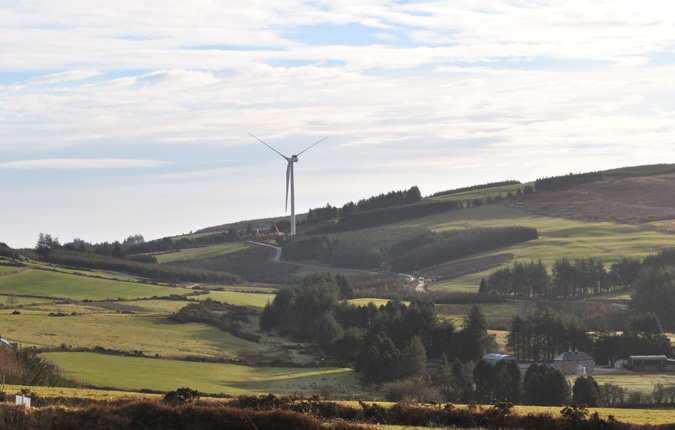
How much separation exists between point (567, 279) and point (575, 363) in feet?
232

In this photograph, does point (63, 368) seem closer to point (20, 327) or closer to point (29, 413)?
point (20, 327)

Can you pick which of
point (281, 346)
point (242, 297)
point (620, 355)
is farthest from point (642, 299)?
point (242, 297)

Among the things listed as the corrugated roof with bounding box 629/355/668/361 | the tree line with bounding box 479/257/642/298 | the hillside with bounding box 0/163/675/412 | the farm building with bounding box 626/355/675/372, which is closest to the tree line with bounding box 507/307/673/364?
the hillside with bounding box 0/163/675/412

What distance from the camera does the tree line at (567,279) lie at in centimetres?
16662

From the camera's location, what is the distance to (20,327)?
9669 centimetres

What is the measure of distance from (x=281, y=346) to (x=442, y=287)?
75685mm

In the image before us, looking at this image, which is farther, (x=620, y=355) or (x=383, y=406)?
(x=620, y=355)

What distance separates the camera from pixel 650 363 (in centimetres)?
10025

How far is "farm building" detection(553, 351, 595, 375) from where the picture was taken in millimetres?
96750

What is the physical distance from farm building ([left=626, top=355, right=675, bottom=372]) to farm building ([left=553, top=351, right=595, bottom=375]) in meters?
4.68

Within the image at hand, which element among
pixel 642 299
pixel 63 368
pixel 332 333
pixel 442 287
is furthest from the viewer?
pixel 442 287

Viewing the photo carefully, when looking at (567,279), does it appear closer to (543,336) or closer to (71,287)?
(543,336)

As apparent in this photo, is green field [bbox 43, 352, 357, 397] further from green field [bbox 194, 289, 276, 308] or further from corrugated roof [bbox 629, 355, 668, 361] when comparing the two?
green field [bbox 194, 289, 276, 308]

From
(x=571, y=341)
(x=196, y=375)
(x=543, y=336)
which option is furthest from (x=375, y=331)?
(x=196, y=375)
